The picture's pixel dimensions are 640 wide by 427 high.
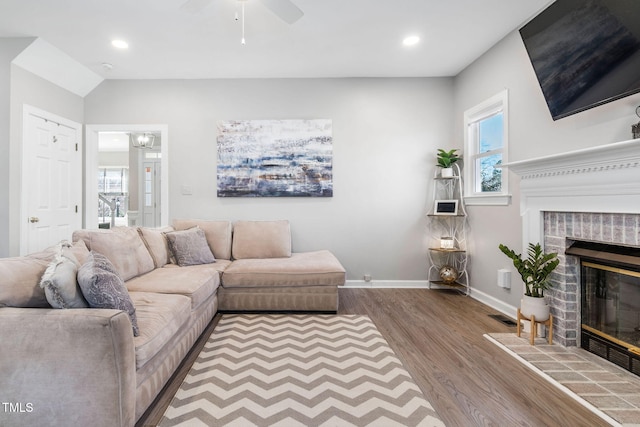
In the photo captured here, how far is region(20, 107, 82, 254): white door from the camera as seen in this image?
331 cm

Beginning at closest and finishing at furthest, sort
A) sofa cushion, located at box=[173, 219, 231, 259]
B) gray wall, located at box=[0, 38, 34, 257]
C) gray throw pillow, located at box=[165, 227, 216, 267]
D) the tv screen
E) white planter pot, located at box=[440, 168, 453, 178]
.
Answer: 1. the tv screen
2. gray wall, located at box=[0, 38, 34, 257]
3. gray throw pillow, located at box=[165, 227, 216, 267]
4. sofa cushion, located at box=[173, 219, 231, 259]
5. white planter pot, located at box=[440, 168, 453, 178]

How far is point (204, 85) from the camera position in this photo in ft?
13.4

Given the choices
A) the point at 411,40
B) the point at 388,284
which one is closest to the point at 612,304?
the point at 388,284

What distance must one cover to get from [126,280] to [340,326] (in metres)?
1.82

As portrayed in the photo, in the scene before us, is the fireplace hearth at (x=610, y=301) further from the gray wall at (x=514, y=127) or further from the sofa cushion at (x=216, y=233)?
the sofa cushion at (x=216, y=233)

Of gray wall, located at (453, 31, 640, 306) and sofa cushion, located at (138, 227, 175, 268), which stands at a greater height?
gray wall, located at (453, 31, 640, 306)

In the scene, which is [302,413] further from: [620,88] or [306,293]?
[620,88]

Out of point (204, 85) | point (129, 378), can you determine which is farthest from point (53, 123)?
point (129, 378)

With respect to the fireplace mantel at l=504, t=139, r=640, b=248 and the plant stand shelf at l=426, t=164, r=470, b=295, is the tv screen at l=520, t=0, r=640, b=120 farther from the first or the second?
the plant stand shelf at l=426, t=164, r=470, b=295

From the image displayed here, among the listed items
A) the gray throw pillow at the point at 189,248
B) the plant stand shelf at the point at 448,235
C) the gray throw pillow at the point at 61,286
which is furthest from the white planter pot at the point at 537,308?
the gray throw pillow at the point at 189,248

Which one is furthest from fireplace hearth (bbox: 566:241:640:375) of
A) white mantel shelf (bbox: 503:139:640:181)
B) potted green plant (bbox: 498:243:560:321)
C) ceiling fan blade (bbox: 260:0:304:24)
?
ceiling fan blade (bbox: 260:0:304:24)

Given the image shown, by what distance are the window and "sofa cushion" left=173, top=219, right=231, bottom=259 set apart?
9.57ft

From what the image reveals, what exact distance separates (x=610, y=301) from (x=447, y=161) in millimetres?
2157

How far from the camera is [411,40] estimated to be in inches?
124
